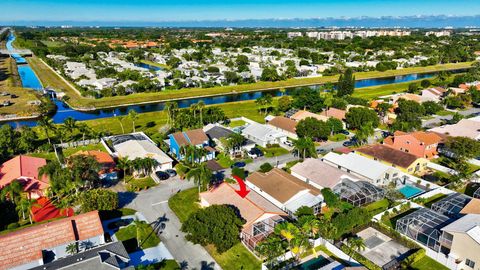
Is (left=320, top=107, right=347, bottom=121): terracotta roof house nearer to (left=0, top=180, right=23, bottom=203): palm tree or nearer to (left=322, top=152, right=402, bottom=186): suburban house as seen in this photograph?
(left=322, top=152, right=402, bottom=186): suburban house

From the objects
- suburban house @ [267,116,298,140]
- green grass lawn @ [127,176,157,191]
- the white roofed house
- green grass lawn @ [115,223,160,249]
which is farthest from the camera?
suburban house @ [267,116,298,140]

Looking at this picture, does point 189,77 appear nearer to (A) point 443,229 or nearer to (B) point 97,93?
(B) point 97,93

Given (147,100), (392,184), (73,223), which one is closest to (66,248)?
(73,223)

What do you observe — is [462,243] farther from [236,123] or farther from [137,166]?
[236,123]

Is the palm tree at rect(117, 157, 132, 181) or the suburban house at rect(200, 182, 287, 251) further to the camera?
the palm tree at rect(117, 157, 132, 181)

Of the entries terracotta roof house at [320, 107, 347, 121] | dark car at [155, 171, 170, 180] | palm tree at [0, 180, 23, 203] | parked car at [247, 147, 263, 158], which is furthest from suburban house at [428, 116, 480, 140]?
palm tree at [0, 180, 23, 203]

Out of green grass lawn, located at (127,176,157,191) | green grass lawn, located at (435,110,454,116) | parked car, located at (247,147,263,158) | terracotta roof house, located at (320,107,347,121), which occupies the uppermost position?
terracotta roof house, located at (320,107,347,121)

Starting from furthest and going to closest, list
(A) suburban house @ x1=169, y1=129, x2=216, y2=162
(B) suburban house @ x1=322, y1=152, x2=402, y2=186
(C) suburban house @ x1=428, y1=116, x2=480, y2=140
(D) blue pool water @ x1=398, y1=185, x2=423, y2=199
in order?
(C) suburban house @ x1=428, y1=116, x2=480, y2=140
(A) suburban house @ x1=169, y1=129, x2=216, y2=162
(B) suburban house @ x1=322, y1=152, x2=402, y2=186
(D) blue pool water @ x1=398, y1=185, x2=423, y2=199
